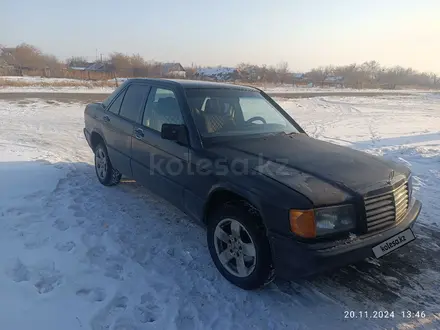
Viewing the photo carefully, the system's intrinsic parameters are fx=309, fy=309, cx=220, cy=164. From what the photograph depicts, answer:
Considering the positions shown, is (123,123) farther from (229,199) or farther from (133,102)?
(229,199)

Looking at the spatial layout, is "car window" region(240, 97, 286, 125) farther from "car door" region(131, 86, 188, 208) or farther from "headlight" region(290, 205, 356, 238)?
"headlight" region(290, 205, 356, 238)

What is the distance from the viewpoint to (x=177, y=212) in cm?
Answer: 415

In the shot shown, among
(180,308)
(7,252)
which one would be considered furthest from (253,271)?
(7,252)

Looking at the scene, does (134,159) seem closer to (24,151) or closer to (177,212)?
(177,212)

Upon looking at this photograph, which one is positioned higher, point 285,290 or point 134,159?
point 134,159

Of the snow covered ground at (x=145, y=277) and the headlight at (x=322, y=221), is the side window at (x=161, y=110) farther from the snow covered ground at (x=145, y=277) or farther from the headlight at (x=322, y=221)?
the headlight at (x=322, y=221)

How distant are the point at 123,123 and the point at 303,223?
3.00m

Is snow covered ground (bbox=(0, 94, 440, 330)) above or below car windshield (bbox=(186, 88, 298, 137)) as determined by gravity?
below

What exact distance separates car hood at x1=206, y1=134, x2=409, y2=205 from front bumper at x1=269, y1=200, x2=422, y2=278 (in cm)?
33

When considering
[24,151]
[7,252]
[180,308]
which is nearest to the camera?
[180,308]

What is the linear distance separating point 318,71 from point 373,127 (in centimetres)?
8053

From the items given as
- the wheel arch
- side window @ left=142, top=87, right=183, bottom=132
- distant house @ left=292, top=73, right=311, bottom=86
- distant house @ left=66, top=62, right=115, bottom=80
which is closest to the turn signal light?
the wheel arch

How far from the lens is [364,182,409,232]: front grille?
Answer: 2.43 meters

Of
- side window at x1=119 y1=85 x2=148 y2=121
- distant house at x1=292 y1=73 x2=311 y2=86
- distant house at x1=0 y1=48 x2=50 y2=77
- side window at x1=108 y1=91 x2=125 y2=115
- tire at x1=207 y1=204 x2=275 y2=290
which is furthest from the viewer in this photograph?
distant house at x1=292 y1=73 x2=311 y2=86
